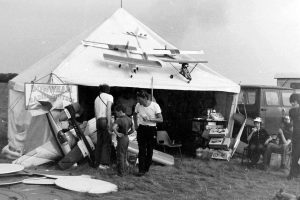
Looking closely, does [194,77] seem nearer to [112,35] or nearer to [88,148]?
[112,35]

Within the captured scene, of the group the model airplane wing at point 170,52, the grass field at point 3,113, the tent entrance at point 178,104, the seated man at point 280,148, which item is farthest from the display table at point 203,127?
the grass field at point 3,113

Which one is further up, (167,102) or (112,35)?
(112,35)

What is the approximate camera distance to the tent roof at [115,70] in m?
8.54

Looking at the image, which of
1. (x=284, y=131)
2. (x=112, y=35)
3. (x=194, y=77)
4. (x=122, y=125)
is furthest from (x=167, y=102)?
(x=122, y=125)

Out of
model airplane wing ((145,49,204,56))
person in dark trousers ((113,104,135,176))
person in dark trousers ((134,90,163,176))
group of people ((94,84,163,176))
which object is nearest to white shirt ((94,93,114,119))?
group of people ((94,84,163,176))

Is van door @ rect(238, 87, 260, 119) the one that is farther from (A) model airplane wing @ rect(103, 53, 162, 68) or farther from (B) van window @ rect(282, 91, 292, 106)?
(A) model airplane wing @ rect(103, 53, 162, 68)

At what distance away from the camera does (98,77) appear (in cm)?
852

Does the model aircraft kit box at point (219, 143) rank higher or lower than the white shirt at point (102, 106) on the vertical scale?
lower

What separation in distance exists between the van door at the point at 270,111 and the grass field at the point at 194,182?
2508mm

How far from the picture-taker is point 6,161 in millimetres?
8234

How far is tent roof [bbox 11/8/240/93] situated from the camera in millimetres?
8539

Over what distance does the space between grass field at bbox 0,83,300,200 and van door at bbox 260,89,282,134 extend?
2.51 m

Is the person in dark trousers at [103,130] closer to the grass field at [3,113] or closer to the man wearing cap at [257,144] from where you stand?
the man wearing cap at [257,144]

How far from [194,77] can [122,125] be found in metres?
3.42
